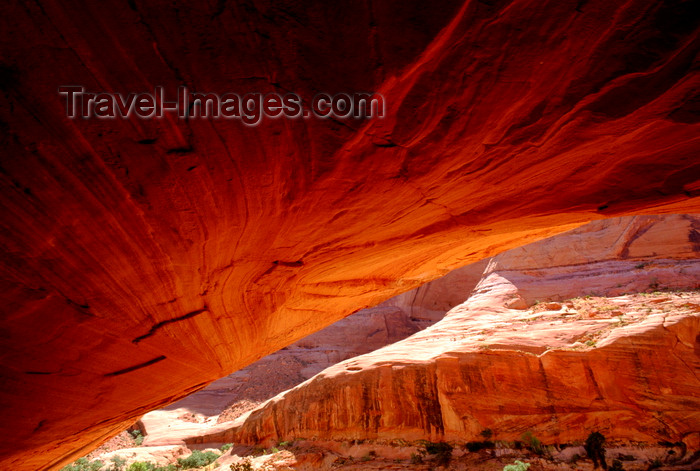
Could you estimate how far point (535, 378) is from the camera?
11320 mm

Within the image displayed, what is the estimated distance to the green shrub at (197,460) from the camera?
50.5 feet

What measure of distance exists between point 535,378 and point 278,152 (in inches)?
468

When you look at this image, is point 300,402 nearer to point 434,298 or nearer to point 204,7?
point 204,7

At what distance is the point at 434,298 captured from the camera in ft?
98.2

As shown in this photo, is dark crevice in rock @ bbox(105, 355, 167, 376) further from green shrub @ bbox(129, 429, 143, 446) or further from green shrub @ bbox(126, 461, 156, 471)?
green shrub @ bbox(129, 429, 143, 446)

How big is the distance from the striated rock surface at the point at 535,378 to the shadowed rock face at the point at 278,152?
8.90 metres

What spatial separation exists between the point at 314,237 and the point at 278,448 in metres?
14.1

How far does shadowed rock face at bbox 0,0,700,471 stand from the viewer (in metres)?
1.87

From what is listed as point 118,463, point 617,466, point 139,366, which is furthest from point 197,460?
point 617,466

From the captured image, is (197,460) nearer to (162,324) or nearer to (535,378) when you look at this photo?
(535,378)

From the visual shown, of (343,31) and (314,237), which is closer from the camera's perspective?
(343,31)

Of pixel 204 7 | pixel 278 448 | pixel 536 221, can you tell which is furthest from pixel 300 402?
pixel 204 7

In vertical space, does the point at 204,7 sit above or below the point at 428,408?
above

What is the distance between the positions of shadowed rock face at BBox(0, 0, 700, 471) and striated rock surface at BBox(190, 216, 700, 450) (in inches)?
351
